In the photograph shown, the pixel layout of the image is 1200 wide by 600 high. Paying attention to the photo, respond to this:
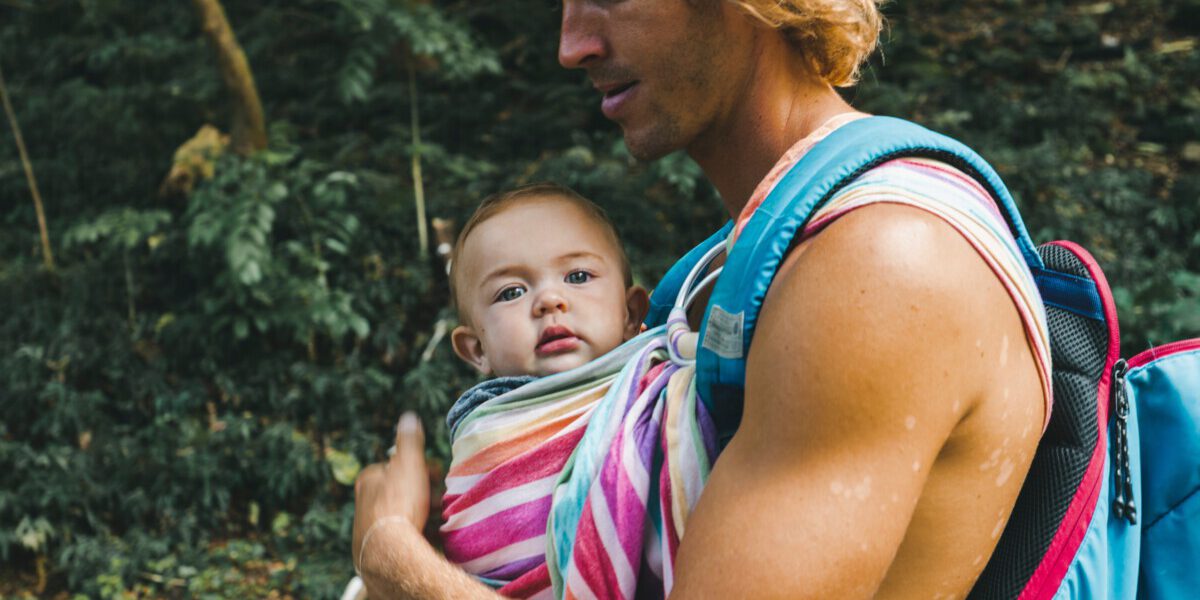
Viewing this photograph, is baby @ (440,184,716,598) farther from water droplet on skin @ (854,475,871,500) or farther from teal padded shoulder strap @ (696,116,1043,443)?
water droplet on skin @ (854,475,871,500)

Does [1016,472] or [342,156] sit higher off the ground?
[1016,472]

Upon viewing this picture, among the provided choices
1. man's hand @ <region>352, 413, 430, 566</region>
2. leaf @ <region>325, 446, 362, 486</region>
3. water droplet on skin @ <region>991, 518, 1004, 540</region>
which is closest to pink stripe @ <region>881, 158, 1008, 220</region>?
water droplet on skin @ <region>991, 518, 1004, 540</region>

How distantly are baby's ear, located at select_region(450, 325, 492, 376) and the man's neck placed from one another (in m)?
0.56

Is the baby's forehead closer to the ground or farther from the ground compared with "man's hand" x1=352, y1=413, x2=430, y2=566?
farther from the ground

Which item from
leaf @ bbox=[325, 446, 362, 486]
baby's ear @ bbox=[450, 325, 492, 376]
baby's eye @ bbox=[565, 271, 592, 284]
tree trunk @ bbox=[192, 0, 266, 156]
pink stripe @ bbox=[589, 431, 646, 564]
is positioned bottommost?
leaf @ bbox=[325, 446, 362, 486]

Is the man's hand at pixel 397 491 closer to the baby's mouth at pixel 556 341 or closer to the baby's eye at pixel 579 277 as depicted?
the baby's mouth at pixel 556 341

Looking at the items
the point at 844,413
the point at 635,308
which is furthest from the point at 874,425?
the point at 635,308

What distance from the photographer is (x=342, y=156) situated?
645cm

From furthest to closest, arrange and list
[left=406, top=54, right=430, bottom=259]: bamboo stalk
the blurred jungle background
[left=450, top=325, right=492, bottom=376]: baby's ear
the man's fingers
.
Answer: [left=406, top=54, right=430, bottom=259]: bamboo stalk → the blurred jungle background → [left=450, top=325, right=492, bottom=376]: baby's ear → the man's fingers

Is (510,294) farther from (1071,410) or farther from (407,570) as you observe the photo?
(1071,410)

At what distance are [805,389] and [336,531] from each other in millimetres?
4294

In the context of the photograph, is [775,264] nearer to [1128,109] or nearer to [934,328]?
[934,328]

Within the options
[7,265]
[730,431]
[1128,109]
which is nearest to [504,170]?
[7,265]

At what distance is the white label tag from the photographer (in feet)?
3.66
